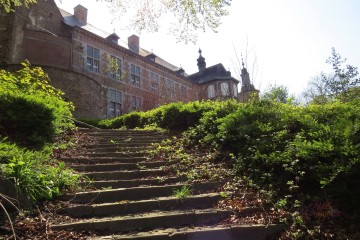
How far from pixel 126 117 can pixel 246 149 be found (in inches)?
391

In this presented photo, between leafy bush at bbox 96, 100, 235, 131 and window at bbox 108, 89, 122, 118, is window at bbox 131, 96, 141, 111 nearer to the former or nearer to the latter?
window at bbox 108, 89, 122, 118

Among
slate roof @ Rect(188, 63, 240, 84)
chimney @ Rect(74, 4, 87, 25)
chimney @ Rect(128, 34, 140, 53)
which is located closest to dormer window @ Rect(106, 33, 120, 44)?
chimney @ Rect(74, 4, 87, 25)

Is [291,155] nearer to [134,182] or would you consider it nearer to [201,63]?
[134,182]

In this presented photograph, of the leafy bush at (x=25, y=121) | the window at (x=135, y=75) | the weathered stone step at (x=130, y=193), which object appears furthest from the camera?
the window at (x=135, y=75)

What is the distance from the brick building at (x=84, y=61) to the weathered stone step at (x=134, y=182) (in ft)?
32.0

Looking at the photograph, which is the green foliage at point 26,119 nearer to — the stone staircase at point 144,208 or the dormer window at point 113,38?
the stone staircase at point 144,208

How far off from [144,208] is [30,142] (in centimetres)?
358

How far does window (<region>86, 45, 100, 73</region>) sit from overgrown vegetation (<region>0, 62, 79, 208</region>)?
14762 millimetres

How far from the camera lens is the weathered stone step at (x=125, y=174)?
532cm

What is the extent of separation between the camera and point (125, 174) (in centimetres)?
554

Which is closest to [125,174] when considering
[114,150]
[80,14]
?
[114,150]

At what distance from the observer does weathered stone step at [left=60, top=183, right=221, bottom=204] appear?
4332 millimetres

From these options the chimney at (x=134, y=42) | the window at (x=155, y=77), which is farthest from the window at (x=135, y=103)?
the chimney at (x=134, y=42)

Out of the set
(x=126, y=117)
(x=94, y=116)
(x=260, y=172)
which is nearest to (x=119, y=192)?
(x=260, y=172)
